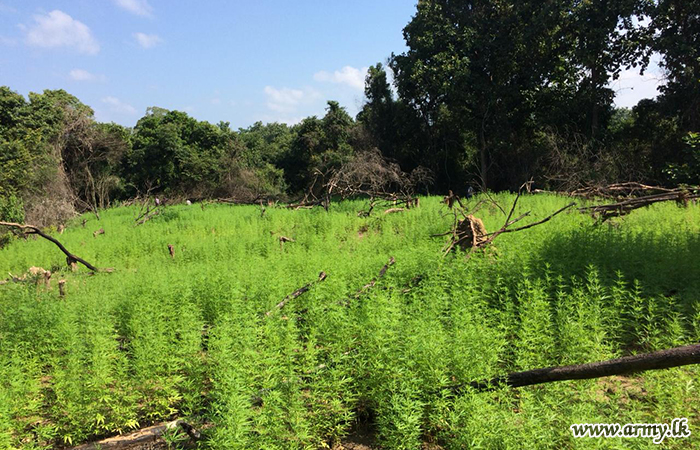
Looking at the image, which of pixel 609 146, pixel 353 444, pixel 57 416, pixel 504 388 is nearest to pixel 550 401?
pixel 504 388

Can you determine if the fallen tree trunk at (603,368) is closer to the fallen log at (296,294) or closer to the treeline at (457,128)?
the fallen log at (296,294)

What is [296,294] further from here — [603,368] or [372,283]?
[603,368]

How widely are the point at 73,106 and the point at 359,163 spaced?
2040 cm

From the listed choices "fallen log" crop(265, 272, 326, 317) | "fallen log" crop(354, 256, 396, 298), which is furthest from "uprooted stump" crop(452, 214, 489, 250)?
"fallen log" crop(265, 272, 326, 317)

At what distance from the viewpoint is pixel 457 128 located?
2358 cm

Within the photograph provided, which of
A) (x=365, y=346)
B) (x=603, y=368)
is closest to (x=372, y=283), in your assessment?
(x=365, y=346)

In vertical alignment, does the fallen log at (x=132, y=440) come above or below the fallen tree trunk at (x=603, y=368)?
below

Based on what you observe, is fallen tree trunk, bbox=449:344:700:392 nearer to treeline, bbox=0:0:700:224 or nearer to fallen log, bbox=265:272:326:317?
fallen log, bbox=265:272:326:317

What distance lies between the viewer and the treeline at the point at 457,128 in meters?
17.5

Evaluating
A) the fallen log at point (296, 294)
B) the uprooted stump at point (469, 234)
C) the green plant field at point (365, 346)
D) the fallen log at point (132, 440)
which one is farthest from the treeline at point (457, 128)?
the fallen log at point (132, 440)

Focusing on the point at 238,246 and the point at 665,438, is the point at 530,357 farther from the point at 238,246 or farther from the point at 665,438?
the point at 238,246

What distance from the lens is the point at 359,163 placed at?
63.0 ft

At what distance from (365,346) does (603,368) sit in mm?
2091

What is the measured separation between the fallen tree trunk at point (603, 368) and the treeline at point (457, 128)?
12158 mm
